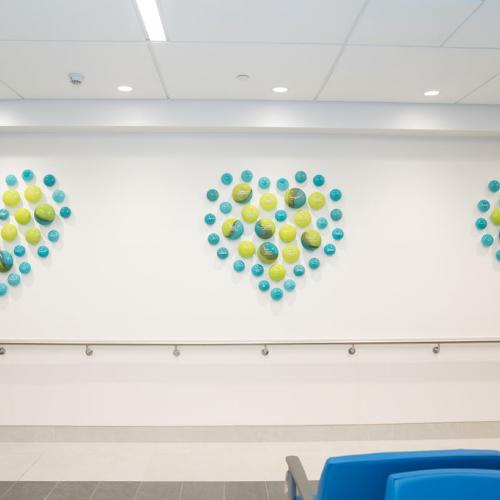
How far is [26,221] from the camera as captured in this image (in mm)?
3635

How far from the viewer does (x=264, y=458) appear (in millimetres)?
3430

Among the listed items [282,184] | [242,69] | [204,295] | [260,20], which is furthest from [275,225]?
[260,20]

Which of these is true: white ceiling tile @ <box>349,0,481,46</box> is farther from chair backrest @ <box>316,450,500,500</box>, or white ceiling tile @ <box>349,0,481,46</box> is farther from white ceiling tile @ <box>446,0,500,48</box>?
chair backrest @ <box>316,450,500,500</box>

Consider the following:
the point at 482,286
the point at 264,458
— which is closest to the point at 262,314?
the point at 264,458

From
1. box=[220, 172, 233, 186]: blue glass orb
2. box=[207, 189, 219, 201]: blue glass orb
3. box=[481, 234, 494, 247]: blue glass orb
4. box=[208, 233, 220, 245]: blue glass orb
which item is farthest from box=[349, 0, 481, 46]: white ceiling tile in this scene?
box=[481, 234, 494, 247]: blue glass orb

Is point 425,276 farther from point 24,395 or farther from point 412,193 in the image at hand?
point 24,395

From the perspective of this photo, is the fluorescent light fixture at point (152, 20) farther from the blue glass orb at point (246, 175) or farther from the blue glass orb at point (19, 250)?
the blue glass orb at point (19, 250)

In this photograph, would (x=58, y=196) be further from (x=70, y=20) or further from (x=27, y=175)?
(x=70, y=20)

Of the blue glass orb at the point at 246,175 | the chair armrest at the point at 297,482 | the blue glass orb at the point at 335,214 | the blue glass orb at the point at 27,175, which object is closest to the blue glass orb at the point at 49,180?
the blue glass orb at the point at 27,175

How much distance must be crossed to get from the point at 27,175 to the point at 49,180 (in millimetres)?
199

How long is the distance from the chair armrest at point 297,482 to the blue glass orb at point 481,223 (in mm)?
2766

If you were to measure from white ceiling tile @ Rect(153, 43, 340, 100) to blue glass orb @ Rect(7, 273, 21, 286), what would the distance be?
205 centimetres

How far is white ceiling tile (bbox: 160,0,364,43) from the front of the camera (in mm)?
2189

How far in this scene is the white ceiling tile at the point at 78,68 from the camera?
263cm
